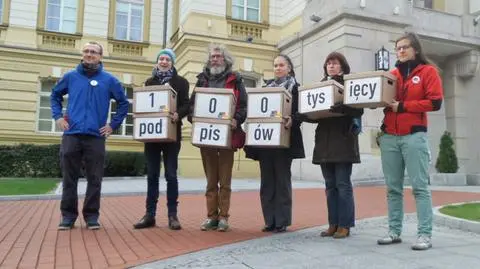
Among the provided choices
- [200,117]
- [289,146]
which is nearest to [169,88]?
[200,117]

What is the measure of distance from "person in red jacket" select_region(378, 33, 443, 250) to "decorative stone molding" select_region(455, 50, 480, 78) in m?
14.9

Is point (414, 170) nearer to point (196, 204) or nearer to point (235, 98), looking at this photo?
point (235, 98)

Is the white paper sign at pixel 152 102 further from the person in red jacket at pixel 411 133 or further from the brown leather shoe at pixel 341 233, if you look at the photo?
the person in red jacket at pixel 411 133

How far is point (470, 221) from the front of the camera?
6219 millimetres

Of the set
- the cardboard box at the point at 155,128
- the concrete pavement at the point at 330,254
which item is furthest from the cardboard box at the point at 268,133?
the concrete pavement at the point at 330,254

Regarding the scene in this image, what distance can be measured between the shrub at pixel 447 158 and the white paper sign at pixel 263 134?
39.6ft

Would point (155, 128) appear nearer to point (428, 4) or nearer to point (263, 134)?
point (263, 134)

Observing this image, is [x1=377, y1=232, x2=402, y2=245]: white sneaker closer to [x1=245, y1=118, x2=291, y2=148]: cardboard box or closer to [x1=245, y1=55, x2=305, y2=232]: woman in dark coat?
[x1=245, y1=55, x2=305, y2=232]: woman in dark coat

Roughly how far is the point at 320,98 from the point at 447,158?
475 inches

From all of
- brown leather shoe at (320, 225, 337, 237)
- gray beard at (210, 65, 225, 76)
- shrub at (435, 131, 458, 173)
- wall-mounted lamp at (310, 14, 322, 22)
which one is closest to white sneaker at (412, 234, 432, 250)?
brown leather shoe at (320, 225, 337, 237)

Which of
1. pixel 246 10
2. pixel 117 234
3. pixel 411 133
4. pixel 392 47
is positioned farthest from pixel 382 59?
pixel 117 234

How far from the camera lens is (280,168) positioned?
5805mm

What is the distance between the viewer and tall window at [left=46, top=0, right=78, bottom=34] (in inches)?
861

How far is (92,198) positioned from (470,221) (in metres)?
4.77
